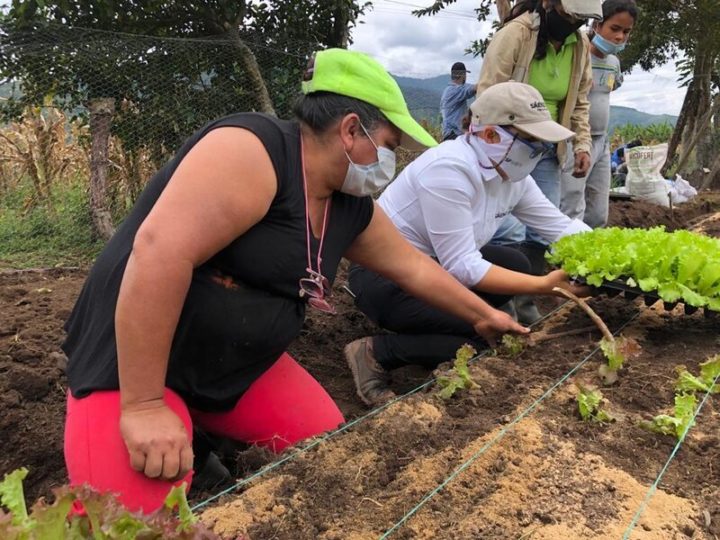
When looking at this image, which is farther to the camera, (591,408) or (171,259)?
(591,408)

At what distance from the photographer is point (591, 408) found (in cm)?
247

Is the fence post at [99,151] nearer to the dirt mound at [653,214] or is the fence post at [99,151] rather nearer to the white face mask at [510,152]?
the white face mask at [510,152]

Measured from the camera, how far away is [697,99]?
12969 mm

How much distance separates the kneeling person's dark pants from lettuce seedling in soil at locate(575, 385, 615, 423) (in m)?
0.87

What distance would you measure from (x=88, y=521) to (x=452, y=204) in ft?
7.61

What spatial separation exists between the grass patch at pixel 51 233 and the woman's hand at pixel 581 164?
4261 millimetres

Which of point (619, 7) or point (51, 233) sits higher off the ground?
point (619, 7)

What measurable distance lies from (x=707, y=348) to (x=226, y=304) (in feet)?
Result: 7.96

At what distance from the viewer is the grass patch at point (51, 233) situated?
6.08 meters

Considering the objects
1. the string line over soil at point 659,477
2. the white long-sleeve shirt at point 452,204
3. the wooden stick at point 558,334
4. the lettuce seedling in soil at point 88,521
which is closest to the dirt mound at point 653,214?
the wooden stick at point 558,334

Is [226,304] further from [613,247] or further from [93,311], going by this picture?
[613,247]

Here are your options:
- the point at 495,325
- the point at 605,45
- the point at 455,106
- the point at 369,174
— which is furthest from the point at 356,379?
the point at 455,106

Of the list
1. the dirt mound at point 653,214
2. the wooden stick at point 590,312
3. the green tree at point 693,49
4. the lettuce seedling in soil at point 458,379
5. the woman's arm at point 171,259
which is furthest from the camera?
A: the green tree at point 693,49

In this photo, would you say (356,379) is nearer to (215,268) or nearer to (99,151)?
(215,268)
